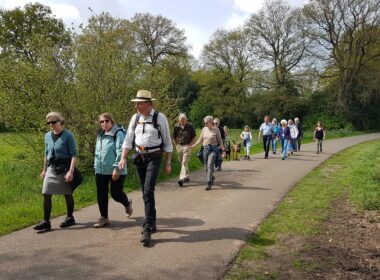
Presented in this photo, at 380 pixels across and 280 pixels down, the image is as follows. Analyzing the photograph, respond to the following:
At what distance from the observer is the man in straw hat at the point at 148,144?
5180 millimetres

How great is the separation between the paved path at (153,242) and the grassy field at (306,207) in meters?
0.20

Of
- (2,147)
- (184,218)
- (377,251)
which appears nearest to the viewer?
(377,251)

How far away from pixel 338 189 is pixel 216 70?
40.3 m

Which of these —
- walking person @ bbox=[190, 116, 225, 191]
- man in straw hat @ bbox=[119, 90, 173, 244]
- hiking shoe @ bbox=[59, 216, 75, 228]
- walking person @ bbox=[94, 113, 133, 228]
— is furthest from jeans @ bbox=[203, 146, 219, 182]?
hiking shoe @ bbox=[59, 216, 75, 228]

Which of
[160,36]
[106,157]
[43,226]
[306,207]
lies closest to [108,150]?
[106,157]

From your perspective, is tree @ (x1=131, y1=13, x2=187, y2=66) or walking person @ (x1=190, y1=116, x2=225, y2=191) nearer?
walking person @ (x1=190, y1=116, x2=225, y2=191)

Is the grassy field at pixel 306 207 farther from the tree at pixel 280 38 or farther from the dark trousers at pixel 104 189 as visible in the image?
the tree at pixel 280 38

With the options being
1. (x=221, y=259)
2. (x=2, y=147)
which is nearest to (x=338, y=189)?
(x=221, y=259)

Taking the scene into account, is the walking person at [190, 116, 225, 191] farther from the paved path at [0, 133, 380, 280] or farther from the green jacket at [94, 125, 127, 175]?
the green jacket at [94, 125, 127, 175]

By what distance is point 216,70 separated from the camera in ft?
156

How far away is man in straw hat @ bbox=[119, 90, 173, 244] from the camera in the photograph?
5.18 meters

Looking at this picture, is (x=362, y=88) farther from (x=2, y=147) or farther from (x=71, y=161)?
(x=71, y=161)

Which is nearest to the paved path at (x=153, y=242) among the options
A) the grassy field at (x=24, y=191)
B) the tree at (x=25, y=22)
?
the grassy field at (x=24, y=191)

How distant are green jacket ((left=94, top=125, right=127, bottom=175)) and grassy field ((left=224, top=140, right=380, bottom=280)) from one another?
7.88ft
